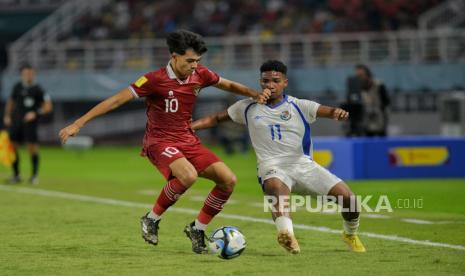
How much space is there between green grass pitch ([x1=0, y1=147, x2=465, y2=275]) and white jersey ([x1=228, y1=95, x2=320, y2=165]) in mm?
906

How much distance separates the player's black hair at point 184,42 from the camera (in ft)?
32.3

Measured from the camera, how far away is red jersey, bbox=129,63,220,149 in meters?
9.97

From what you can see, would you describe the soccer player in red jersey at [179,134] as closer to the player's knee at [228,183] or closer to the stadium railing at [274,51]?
the player's knee at [228,183]

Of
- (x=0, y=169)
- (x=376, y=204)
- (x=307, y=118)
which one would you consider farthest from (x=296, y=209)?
(x=0, y=169)

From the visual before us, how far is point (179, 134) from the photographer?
10148mm

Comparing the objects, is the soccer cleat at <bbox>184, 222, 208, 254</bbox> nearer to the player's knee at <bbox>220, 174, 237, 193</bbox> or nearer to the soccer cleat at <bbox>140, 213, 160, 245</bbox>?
the soccer cleat at <bbox>140, 213, 160, 245</bbox>

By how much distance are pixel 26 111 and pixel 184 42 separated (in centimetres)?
1067

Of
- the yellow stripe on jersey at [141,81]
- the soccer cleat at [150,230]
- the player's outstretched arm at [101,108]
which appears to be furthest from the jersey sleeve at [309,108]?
the soccer cleat at [150,230]

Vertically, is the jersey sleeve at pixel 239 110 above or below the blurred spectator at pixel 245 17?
above

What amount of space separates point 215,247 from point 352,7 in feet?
84.8

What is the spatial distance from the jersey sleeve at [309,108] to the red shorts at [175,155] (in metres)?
0.95

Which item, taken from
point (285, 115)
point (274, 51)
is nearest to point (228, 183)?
point (285, 115)

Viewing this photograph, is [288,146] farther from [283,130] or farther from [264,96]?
[264,96]

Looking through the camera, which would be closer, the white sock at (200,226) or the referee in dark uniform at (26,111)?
the white sock at (200,226)
